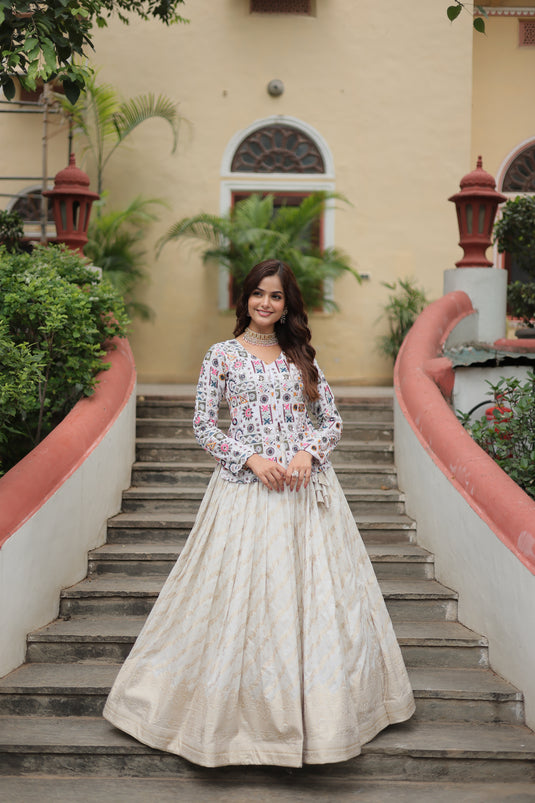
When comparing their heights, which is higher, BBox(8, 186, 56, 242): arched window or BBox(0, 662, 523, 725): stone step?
BBox(8, 186, 56, 242): arched window

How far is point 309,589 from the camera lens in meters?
3.08

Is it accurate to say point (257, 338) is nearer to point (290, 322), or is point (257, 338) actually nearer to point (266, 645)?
point (290, 322)

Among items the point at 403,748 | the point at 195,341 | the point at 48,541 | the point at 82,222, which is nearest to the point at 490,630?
the point at 403,748

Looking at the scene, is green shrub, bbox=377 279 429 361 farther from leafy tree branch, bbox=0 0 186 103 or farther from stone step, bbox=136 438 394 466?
leafy tree branch, bbox=0 0 186 103

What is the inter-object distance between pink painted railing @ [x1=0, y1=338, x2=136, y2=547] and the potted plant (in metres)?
3.73

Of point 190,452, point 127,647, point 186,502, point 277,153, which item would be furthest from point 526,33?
point 127,647

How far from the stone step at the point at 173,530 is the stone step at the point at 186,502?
24 cm

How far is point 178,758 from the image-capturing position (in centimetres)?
320

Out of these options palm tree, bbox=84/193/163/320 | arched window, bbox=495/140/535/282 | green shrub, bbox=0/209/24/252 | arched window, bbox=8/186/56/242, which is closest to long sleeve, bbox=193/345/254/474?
green shrub, bbox=0/209/24/252

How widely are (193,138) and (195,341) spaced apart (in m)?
2.31

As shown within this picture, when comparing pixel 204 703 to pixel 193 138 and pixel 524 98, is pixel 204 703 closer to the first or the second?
pixel 193 138

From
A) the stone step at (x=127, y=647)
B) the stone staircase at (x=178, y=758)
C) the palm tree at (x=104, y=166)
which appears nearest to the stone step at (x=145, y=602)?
the stone staircase at (x=178, y=758)

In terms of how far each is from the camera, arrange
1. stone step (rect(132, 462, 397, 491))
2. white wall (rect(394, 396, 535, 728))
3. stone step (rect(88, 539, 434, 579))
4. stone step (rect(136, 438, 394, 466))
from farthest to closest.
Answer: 1. stone step (rect(136, 438, 394, 466))
2. stone step (rect(132, 462, 397, 491))
3. stone step (rect(88, 539, 434, 579))
4. white wall (rect(394, 396, 535, 728))

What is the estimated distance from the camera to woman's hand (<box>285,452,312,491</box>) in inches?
124
